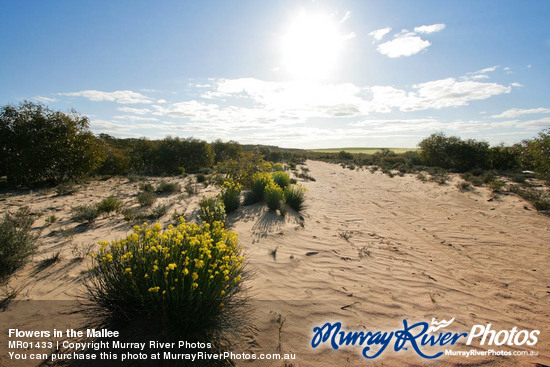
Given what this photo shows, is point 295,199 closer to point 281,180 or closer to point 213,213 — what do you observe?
point 281,180

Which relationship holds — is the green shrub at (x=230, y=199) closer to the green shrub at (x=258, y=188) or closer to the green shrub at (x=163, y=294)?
the green shrub at (x=258, y=188)

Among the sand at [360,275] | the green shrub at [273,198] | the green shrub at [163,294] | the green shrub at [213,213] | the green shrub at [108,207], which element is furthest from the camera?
the green shrub at [273,198]

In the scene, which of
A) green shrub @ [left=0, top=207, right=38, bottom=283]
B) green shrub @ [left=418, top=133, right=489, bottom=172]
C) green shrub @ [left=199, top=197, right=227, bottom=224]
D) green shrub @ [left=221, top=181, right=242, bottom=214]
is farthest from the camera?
green shrub @ [left=418, top=133, right=489, bottom=172]

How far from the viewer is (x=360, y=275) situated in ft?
13.1

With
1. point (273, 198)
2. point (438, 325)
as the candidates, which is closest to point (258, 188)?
point (273, 198)

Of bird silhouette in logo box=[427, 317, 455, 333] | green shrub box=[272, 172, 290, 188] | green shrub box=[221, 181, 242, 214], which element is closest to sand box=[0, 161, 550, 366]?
bird silhouette in logo box=[427, 317, 455, 333]

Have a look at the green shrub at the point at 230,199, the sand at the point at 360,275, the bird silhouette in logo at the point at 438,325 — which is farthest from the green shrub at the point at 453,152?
the bird silhouette in logo at the point at 438,325

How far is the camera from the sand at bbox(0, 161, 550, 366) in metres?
2.62

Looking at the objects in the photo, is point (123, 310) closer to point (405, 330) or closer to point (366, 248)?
point (405, 330)

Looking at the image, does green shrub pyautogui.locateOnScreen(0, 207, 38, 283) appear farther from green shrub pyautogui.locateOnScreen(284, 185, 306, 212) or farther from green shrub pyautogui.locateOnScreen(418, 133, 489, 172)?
green shrub pyautogui.locateOnScreen(418, 133, 489, 172)

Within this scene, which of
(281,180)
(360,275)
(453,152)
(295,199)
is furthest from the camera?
(453,152)

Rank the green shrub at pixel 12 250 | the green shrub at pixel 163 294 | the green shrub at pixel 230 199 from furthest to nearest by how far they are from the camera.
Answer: the green shrub at pixel 230 199, the green shrub at pixel 12 250, the green shrub at pixel 163 294

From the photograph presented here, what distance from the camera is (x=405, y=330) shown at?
9.13ft

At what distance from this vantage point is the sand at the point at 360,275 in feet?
8.59
